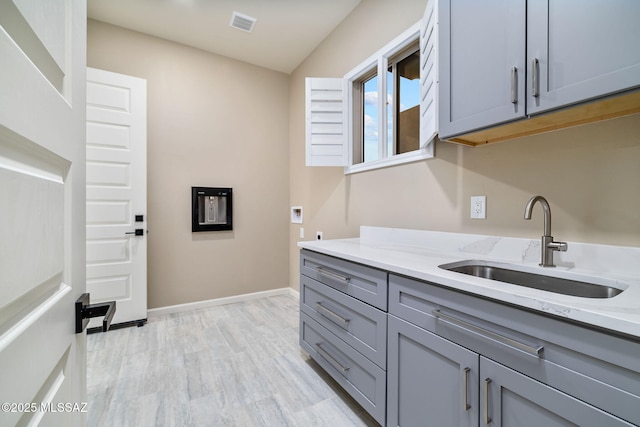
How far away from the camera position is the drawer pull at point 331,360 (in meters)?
1.61

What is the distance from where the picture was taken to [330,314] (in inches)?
67.2

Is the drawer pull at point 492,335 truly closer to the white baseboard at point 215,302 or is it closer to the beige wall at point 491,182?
the beige wall at point 491,182

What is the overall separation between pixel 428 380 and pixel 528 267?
0.67m

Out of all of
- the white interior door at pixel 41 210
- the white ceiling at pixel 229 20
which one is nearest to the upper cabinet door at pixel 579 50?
the white interior door at pixel 41 210

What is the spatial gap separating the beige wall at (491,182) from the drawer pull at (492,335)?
0.72 m

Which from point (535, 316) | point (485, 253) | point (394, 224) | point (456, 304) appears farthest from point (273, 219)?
point (535, 316)

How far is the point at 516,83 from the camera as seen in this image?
1.11 meters

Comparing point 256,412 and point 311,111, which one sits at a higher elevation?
point 311,111

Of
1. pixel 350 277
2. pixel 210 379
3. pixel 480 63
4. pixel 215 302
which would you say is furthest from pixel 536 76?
pixel 215 302

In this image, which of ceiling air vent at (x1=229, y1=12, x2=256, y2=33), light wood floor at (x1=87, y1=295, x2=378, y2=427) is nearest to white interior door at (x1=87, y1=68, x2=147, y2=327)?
light wood floor at (x1=87, y1=295, x2=378, y2=427)

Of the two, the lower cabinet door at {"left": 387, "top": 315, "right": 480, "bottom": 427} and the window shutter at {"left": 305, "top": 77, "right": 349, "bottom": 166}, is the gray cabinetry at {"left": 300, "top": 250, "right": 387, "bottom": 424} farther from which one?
the window shutter at {"left": 305, "top": 77, "right": 349, "bottom": 166}

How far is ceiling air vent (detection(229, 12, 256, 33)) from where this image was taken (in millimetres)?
2666

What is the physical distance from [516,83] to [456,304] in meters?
0.91

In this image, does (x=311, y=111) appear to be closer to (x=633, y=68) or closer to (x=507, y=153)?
(x=507, y=153)
